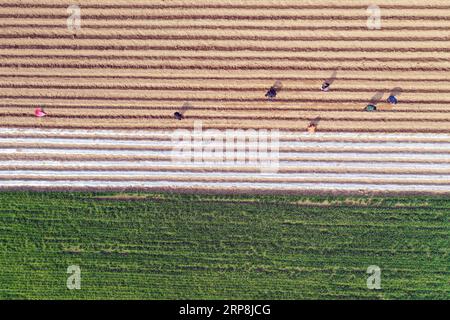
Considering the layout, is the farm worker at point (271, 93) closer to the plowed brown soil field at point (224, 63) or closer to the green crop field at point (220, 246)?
the plowed brown soil field at point (224, 63)

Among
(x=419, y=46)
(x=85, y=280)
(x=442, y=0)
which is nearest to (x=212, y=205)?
(x=85, y=280)

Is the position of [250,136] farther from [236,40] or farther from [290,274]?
[290,274]

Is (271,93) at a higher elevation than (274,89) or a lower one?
lower

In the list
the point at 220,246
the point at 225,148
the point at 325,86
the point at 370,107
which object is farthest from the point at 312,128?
the point at 220,246

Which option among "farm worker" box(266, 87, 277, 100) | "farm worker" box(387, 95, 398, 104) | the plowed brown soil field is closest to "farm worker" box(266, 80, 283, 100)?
"farm worker" box(266, 87, 277, 100)

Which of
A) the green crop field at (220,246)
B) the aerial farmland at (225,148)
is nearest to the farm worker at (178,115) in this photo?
the aerial farmland at (225,148)

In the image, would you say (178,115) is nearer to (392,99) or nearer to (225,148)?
(225,148)

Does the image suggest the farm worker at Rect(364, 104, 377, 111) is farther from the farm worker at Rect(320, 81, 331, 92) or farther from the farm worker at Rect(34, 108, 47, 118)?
the farm worker at Rect(34, 108, 47, 118)
